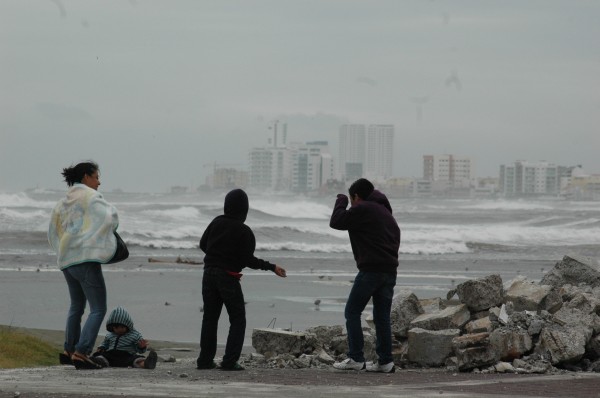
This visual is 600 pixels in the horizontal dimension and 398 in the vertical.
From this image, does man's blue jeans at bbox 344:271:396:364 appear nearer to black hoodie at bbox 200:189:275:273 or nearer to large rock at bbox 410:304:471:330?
black hoodie at bbox 200:189:275:273

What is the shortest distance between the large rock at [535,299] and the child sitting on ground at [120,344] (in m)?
3.58

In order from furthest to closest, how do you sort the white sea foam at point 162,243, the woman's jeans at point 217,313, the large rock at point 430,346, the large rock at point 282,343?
the white sea foam at point 162,243, the large rock at point 282,343, the large rock at point 430,346, the woman's jeans at point 217,313

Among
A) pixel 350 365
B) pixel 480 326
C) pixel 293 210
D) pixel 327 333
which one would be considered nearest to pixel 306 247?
pixel 327 333

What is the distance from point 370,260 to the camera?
30.1 feet

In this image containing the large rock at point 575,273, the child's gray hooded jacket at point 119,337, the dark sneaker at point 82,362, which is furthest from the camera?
the large rock at point 575,273

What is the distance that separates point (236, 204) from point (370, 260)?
1184 millimetres

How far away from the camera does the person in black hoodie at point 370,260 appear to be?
9195 millimetres

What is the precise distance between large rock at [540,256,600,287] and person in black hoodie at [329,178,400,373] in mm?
3589

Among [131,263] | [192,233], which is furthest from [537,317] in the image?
[192,233]

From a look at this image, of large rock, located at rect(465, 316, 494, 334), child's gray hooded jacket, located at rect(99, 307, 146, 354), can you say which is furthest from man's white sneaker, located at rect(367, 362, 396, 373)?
child's gray hooded jacket, located at rect(99, 307, 146, 354)

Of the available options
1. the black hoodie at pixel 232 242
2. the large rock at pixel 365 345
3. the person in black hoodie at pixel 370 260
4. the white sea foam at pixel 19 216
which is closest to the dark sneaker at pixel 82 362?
the black hoodie at pixel 232 242

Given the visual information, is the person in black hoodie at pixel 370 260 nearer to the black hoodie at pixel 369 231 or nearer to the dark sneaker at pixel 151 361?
the black hoodie at pixel 369 231

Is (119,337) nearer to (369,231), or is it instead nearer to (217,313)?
(217,313)

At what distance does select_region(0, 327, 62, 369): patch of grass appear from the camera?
33.4 feet
